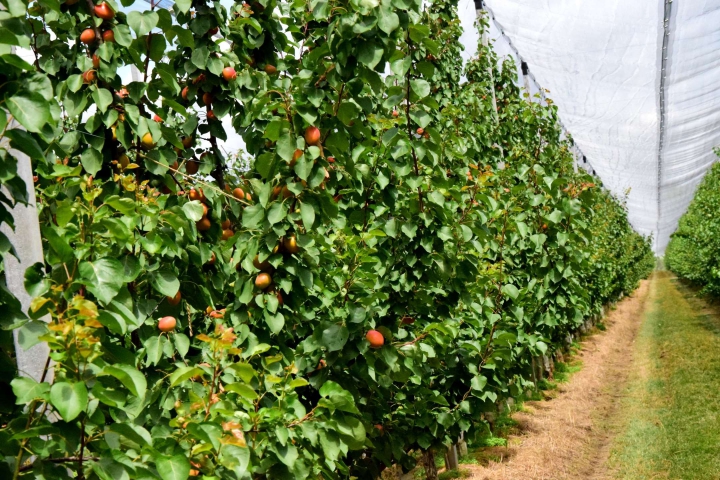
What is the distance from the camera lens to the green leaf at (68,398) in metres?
1.13

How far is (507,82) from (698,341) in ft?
20.0

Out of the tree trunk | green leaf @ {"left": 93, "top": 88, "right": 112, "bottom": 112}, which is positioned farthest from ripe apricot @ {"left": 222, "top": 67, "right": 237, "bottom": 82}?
the tree trunk

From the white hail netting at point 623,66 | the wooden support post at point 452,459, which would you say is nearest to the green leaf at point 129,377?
the wooden support post at point 452,459

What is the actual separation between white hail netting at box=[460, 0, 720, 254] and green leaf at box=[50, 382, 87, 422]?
9711mm

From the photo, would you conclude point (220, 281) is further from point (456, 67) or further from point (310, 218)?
point (456, 67)

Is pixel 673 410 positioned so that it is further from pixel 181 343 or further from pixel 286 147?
pixel 181 343

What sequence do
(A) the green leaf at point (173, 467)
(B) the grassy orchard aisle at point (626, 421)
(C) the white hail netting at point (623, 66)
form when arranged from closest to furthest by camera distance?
(A) the green leaf at point (173, 467) → (B) the grassy orchard aisle at point (626, 421) → (C) the white hail netting at point (623, 66)

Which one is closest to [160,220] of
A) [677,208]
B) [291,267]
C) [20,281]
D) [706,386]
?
[20,281]

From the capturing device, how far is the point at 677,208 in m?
28.4

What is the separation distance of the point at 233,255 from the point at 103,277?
3.90 feet

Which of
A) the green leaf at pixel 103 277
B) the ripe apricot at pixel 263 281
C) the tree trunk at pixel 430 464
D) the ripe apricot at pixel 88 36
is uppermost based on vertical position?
the ripe apricot at pixel 88 36

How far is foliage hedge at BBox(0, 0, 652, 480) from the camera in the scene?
1307mm

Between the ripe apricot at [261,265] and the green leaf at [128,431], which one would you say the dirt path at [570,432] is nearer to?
the ripe apricot at [261,265]

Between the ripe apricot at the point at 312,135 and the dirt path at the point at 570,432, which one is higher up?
the ripe apricot at the point at 312,135
